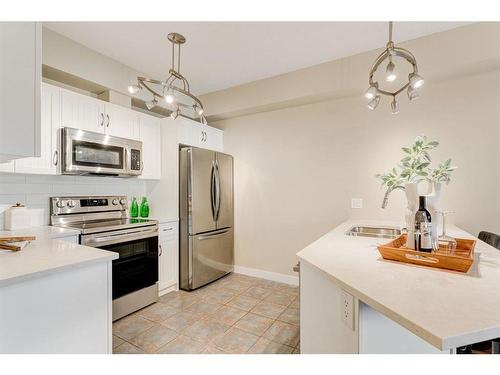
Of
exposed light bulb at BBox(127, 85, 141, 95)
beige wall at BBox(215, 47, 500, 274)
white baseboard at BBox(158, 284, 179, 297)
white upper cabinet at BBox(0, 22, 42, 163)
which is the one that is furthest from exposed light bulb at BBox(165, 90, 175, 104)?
white baseboard at BBox(158, 284, 179, 297)

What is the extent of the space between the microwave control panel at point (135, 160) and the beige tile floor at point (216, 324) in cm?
151

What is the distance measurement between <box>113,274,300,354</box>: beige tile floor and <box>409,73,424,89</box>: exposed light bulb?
1975 mm

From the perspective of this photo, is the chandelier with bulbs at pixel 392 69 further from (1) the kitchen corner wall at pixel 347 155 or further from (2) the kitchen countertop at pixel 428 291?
(1) the kitchen corner wall at pixel 347 155

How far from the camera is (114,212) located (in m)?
2.99

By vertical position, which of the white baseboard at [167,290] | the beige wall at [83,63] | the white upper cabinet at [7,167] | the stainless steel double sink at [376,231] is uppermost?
the beige wall at [83,63]

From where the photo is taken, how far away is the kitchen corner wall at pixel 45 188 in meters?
2.25

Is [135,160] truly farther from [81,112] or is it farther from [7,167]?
[7,167]

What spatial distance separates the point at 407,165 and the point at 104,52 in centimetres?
290

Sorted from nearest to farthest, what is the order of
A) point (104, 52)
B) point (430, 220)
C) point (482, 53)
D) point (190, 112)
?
point (430, 220) < point (482, 53) < point (104, 52) < point (190, 112)

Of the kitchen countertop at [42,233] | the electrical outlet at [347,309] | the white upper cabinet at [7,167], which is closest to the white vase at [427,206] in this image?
the electrical outlet at [347,309]

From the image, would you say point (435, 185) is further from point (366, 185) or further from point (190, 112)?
point (190, 112)

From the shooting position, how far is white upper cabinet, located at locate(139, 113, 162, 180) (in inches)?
120

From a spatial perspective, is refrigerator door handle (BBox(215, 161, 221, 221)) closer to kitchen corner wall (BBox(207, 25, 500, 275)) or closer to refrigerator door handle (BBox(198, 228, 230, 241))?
refrigerator door handle (BBox(198, 228, 230, 241))
